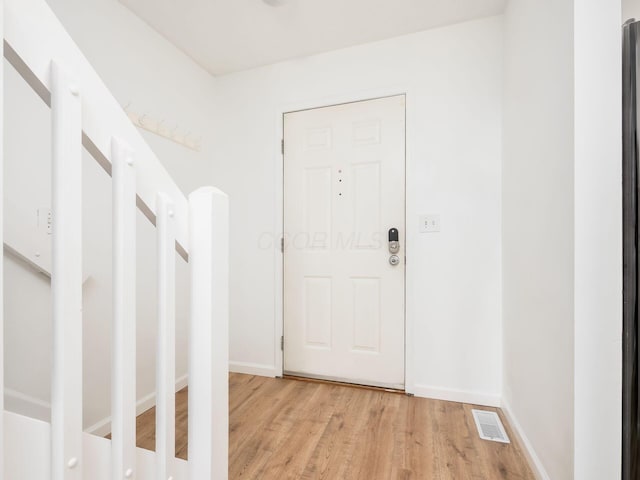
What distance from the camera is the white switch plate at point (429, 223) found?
6.72ft

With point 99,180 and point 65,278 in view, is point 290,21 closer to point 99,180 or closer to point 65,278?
point 99,180

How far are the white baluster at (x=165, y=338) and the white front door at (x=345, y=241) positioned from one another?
5.30 ft

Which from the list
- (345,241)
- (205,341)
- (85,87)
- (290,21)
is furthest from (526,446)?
(290,21)

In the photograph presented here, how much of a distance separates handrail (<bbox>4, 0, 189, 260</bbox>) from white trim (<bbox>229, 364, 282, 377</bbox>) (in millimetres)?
1902

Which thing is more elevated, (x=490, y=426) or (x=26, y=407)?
(x=26, y=407)

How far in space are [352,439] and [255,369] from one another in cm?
110

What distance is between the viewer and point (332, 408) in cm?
190

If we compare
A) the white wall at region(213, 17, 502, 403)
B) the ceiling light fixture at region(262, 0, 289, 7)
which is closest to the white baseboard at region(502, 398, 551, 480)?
the white wall at region(213, 17, 502, 403)

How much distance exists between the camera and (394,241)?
2.10 m

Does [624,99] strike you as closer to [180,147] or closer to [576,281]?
[576,281]

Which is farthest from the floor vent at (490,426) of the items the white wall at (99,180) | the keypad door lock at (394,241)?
the white wall at (99,180)

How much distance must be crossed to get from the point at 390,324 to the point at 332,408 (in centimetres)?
66

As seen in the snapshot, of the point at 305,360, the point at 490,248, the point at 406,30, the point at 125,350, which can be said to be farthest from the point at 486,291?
the point at 125,350

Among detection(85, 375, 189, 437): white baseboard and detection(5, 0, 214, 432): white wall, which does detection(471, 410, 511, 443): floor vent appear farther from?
detection(5, 0, 214, 432): white wall
